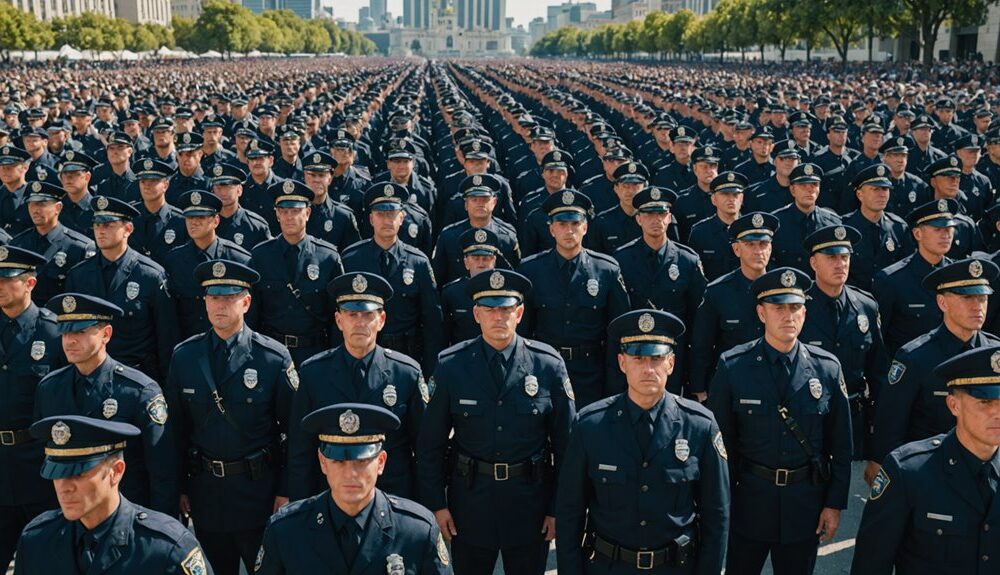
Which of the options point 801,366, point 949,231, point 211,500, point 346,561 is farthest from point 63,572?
point 949,231

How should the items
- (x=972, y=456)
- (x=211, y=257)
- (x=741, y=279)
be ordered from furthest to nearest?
(x=211, y=257) → (x=741, y=279) → (x=972, y=456)

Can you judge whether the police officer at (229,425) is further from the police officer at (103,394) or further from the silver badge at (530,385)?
the silver badge at (530,385)

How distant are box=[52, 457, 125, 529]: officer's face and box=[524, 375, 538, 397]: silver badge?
1.91m

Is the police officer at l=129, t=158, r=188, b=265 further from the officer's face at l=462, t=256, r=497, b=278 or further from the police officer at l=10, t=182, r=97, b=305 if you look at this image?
the officer's face at l=462, t=256, r=497, b=278

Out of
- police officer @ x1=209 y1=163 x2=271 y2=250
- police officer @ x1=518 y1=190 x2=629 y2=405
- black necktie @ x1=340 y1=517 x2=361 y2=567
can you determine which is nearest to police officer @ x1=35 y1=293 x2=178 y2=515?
black necktie @ x1=340 y1=517 x2=361 y2=567

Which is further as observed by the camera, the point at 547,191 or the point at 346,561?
the point at 547,191

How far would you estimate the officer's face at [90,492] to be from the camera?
2.98 metres

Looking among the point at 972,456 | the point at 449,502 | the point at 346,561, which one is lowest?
the point at 449,502

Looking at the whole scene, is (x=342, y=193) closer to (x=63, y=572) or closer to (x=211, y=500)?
(x=211, y=500)

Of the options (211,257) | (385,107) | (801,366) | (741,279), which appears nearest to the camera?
(801,366)

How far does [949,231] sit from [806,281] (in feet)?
6.77

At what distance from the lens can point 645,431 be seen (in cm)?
367

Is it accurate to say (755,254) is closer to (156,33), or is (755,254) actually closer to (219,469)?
(219,469)

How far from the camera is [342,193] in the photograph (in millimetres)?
10305
